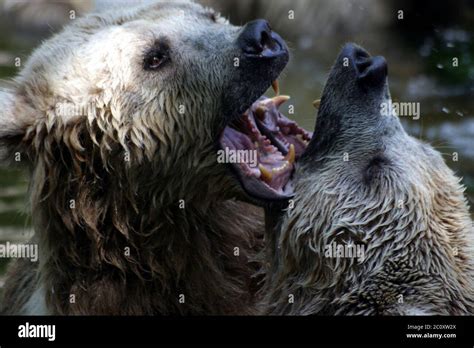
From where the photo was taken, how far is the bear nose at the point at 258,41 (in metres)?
5.69

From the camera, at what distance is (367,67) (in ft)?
18.5

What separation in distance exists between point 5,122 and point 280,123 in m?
1.67

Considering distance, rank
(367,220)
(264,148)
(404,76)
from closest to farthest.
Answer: (367,220), (264,148), (404,76)

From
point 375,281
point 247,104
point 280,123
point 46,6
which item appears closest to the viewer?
point 375,281

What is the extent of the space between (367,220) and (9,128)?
2.01 meters

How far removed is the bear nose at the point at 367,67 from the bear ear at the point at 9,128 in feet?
6.07

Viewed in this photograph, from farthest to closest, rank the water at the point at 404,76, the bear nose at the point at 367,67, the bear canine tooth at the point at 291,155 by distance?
1. the water at the point at 404,76
2. the bear canine tooth at the point at 291,155
3. the bear nose at the point at 367,67

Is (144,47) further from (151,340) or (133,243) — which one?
(151,340)

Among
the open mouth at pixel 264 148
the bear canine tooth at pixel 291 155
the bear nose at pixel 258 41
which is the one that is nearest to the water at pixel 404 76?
the open mouth at pixel 264 148

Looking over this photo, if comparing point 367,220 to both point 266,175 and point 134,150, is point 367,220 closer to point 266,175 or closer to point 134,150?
point 266,175

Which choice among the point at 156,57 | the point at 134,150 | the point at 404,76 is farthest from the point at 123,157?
the point at 404,76

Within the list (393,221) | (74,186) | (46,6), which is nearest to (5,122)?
(74,186)

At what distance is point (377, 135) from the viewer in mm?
5621

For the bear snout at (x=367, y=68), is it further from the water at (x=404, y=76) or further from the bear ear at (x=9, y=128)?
the water at (x=404, y=76)
